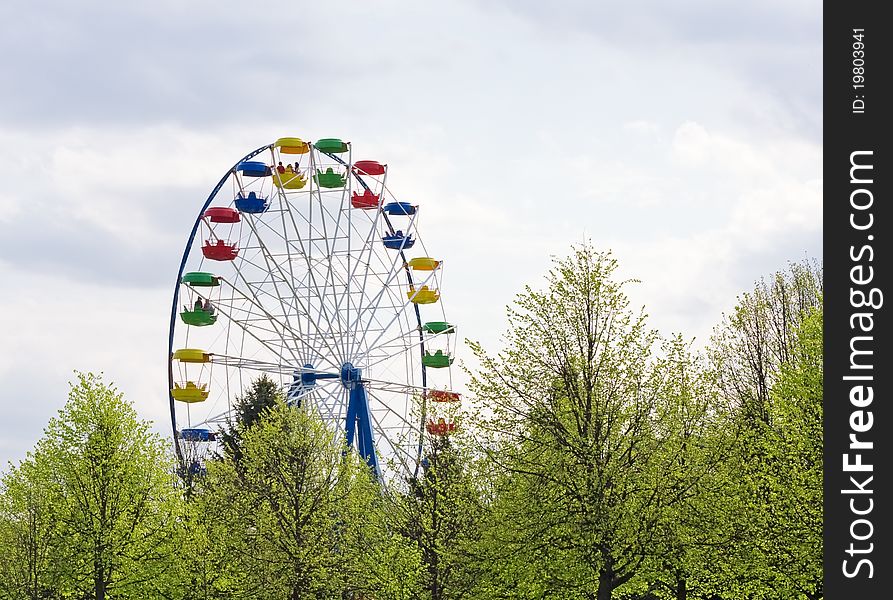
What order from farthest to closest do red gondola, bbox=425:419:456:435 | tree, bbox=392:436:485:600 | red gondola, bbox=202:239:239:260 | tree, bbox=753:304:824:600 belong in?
red gondola, bbox=202:239:239:260 < red gondola, bbox=425:419:456:435 < tree, bbox=392:436:485:600 < tree, bbox=753:304:824:600

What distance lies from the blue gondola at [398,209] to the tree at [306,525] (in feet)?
55.6

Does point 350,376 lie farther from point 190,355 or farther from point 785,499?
point 785,499

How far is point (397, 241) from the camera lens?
4966cm

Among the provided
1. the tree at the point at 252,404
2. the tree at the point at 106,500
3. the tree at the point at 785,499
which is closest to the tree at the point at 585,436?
the tree at the point at 785,499

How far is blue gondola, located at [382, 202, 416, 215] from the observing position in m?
50.2

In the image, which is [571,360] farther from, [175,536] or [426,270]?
[426,270]

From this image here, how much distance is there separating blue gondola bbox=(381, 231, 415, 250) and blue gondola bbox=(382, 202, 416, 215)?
1.02m

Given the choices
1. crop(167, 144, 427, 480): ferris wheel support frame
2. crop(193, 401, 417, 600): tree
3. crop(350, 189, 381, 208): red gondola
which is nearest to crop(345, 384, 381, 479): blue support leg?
crop(167, 144, 427, 480): ferris wheel support frame

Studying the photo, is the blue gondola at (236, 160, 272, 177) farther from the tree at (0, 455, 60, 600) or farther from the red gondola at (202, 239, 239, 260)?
the tree at (0, 455, 60, 600)

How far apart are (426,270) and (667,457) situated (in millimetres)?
26843

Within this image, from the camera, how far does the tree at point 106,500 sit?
30.8m

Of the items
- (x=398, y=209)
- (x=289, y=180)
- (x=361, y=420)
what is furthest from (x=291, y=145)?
(x=361, y=420)

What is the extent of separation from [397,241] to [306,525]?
2079 centimetres
